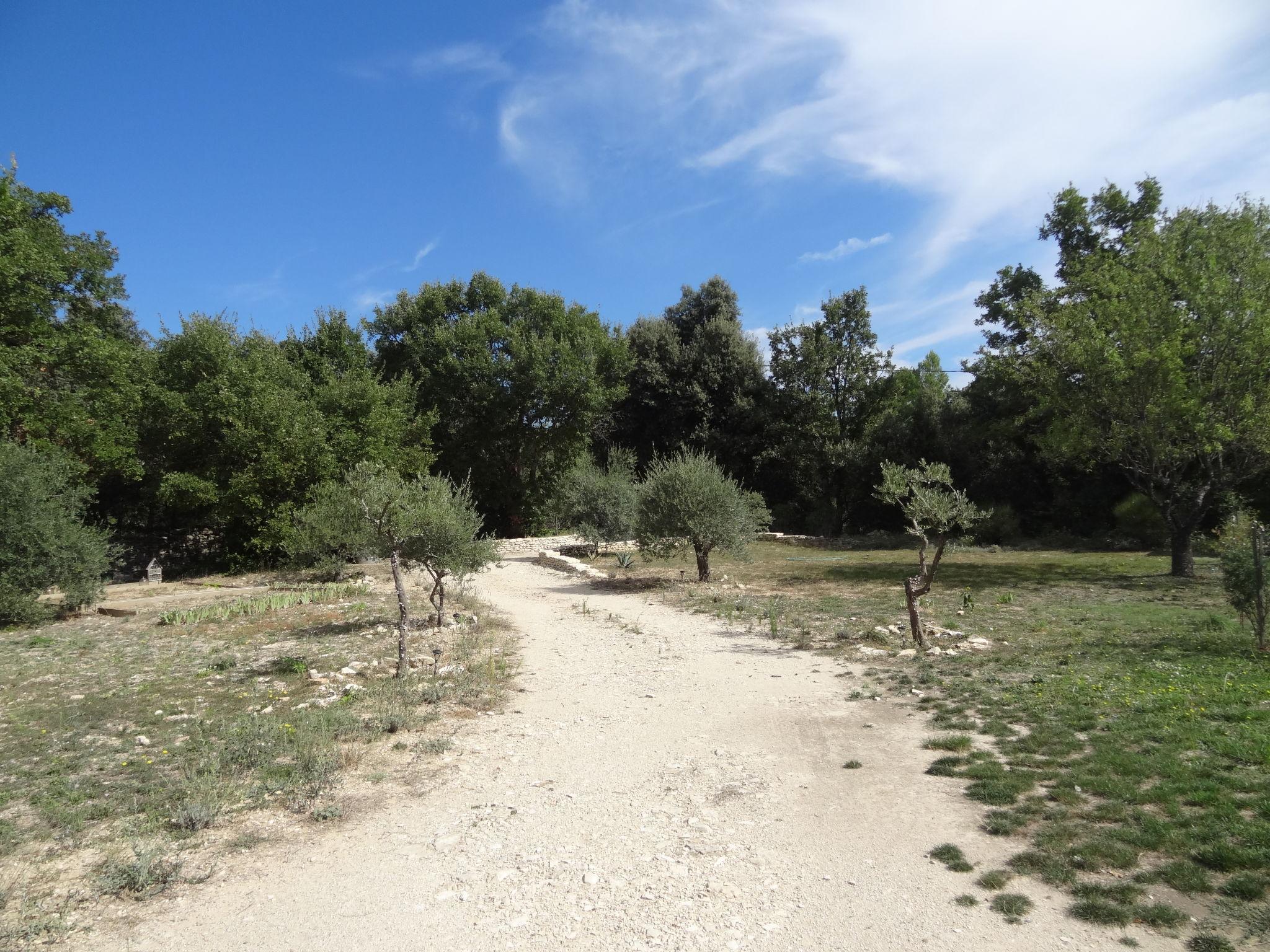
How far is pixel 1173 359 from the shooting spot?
688 inches

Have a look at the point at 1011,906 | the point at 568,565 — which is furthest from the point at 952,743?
the point at 568,565

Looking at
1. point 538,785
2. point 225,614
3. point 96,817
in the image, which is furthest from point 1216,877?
point 225,614

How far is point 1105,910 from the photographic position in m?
4.10

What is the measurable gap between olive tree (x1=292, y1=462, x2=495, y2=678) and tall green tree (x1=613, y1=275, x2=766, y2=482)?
25.9 meters

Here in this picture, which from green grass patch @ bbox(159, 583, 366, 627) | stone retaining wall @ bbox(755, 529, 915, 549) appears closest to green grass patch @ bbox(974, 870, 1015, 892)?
green grass patch @ bbox(159, 583, 366, 627)

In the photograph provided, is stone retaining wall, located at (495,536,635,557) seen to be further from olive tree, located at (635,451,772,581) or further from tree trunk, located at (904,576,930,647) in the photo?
tree trunk, located at (904,576,930,647)

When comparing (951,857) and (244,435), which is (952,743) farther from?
(244,435)

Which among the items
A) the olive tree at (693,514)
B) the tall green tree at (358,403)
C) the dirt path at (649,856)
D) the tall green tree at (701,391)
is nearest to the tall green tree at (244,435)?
the tall green tree at (358,403)

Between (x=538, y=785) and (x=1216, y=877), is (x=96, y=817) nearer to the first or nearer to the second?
(x=538, y=785)

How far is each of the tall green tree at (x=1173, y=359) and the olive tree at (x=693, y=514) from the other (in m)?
10.0

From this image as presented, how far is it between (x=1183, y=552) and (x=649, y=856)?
20.2m

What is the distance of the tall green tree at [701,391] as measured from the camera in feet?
128

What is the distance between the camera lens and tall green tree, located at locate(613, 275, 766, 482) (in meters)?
38.9

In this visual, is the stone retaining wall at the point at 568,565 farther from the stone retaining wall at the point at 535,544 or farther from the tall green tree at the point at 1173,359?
the tall green tree at the point at 1173,359
